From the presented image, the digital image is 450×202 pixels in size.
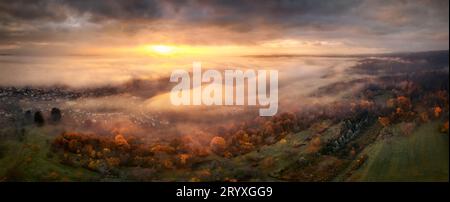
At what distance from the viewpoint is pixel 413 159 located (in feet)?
22.9

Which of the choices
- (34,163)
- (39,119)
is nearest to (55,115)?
(39,119)

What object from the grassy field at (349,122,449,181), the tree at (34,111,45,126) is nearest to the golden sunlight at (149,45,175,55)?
the tree at (34,111,45,126)

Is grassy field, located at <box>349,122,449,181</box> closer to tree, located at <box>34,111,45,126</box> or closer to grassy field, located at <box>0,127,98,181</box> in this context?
grassy field, located at <box>0,127,98,181</box>

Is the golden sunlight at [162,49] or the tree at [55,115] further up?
the golden sunlight at [162,49]

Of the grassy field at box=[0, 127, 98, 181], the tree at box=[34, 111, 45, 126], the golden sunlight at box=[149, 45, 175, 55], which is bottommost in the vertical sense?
the grassy field at box=[0, 127, 98, 181]

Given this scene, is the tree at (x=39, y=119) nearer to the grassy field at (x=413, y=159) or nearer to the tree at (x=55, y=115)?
the tree at (x=55, y=115)

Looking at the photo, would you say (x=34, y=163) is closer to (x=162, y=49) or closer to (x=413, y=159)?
(x=162, y=49)

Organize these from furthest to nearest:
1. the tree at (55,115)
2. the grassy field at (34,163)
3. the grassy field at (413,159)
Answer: the tree at (55,115), the grassy field at (34,163), the grassy field at (413,159)

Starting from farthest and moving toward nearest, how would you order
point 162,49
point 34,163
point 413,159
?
point 162,49 → point 34,163 → point 413,159

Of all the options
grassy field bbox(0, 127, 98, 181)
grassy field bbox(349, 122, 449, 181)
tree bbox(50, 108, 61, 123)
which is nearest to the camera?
grassy field bbox(349, 122, 449, 181)

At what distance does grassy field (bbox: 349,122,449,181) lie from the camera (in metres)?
6.95

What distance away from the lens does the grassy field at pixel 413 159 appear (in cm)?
695

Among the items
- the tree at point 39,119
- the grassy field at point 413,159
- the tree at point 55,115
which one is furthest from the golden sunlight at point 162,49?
the grassy field at point 413,159
